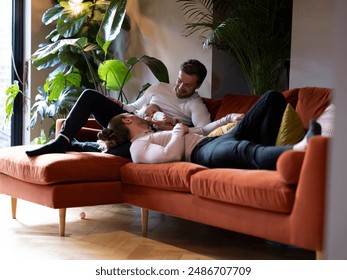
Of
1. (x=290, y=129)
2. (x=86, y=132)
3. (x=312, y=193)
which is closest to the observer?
(x=312, y=193)

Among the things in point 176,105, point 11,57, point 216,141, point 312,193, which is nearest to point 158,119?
point 176,105

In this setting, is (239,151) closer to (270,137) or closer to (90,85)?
(270,137)

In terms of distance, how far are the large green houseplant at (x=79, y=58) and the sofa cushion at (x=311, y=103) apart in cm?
157

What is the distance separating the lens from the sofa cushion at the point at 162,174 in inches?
108

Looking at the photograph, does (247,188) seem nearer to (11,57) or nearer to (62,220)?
(62,220)

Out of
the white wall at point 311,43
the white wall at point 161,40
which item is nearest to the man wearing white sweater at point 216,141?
the white wall at point 311,43

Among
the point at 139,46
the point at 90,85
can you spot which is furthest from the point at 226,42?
the point at 90,85

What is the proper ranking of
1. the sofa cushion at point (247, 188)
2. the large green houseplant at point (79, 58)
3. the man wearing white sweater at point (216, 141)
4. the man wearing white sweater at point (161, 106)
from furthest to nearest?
the large green houseplant at point (79, 58) → the man wearing white sweater at point (161, 106) → the man wearing white sweater at point (216, 141) → the sofa cushion at point (247, 188)

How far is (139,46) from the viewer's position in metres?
5.05

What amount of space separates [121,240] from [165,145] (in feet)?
1.83

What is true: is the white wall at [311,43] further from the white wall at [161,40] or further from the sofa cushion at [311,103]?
the white wall at [161,40]

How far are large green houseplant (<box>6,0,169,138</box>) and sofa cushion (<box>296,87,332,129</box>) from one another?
1568 millimetres

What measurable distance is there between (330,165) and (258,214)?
153 cm

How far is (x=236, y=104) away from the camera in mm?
3459
